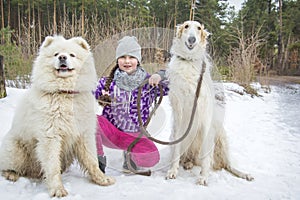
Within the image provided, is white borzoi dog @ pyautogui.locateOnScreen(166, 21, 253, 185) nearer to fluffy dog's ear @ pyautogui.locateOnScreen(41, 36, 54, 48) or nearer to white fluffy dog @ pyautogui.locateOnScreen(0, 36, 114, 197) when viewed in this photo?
white fluffy dog @ pyautogui.locateOnScreen(0, 36, 114, 197)

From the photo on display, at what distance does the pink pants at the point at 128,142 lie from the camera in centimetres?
246

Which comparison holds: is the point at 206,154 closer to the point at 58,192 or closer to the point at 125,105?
the point at 125,105

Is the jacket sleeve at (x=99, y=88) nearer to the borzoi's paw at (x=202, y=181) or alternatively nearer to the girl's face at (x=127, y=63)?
the girl's face at (x=127, y=63)

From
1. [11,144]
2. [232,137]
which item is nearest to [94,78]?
[11,144]

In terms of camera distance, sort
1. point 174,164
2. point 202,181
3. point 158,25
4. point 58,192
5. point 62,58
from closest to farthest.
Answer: point 58,192, point 62,58, point 202,181, point 174,164, point 158,25

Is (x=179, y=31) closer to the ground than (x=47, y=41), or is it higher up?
higher up

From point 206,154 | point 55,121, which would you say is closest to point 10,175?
point 55,121

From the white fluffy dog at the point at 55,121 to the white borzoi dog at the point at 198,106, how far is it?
740mm

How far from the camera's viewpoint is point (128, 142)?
251cm

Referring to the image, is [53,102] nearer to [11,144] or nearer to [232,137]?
[11,144]

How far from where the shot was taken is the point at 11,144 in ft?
6.28

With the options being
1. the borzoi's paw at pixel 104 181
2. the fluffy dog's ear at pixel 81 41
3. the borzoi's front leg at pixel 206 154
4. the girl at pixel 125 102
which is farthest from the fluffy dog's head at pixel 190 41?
the borzoi's paw at pixel 104 181

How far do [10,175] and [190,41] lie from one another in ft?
6.13

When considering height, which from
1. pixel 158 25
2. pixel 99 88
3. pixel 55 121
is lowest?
pixel 55 121
